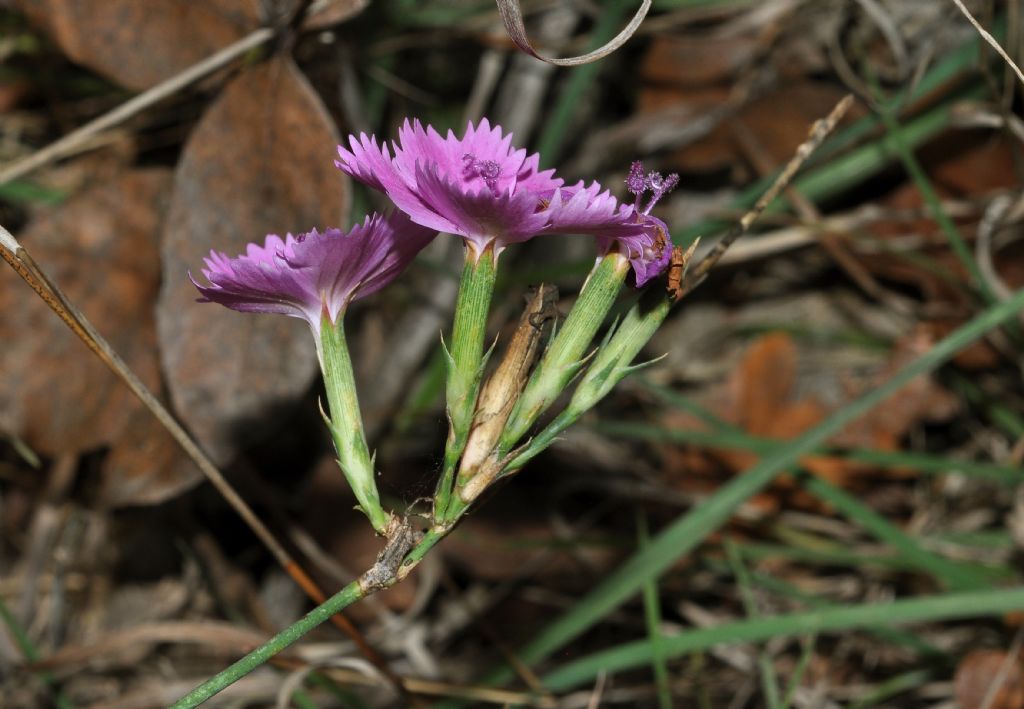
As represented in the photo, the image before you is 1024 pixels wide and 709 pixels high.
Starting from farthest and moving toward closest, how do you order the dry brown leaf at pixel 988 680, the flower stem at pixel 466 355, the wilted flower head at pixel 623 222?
the dry brown leaf at pixel 988 680
the flower stem at pixel 466 355
the wilted flower head at pixel 623 222

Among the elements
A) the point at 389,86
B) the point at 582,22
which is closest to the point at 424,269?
the point at 389,86

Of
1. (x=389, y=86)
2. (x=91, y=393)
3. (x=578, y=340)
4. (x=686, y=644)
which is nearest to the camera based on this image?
(x=578, y=340)

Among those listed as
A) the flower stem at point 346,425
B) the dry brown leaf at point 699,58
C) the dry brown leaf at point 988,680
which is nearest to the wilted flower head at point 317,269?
the flower stem at point 346,425

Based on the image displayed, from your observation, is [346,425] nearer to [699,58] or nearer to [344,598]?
[344,598]

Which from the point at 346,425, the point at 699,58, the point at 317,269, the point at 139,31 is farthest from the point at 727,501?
the point at 139,31

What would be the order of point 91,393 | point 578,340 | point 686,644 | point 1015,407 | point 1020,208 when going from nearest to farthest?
point 578,340, point 686,644, point 91,393, point 1020,208, point 1015,407

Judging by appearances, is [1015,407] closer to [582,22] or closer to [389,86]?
[582,22]

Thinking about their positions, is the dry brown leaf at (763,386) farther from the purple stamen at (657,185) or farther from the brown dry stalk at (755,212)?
the purple stamen at (657,185)
